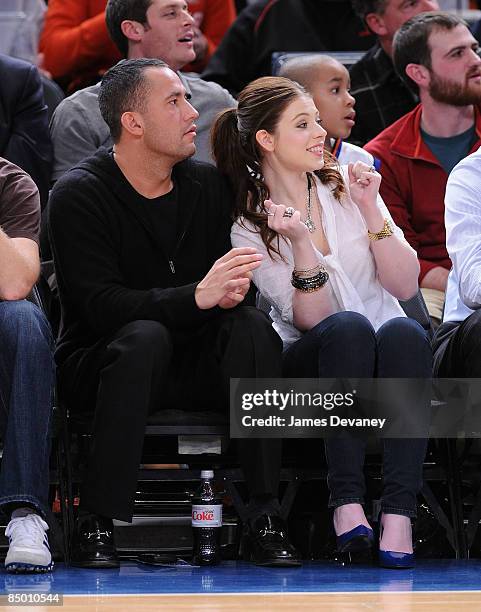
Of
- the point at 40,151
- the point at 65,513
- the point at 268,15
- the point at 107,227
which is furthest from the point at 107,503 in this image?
the point at 268,15

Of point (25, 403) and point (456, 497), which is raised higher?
point (25, 403)

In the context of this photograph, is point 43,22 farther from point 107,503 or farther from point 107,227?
point 107,503

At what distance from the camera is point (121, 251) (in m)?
2.98

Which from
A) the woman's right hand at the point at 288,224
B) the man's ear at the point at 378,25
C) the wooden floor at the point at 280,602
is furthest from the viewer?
the man's ear at the point at 378,25

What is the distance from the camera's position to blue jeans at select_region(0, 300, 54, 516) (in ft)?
8.54

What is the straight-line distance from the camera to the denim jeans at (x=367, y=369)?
2.68m

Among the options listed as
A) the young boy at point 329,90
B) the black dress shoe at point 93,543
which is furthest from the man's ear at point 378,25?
→ the black dress shoe at point 93,543

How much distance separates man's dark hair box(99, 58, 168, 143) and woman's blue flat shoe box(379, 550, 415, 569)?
4.18ft

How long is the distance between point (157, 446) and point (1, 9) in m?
2.43

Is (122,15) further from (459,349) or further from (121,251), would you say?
(459,349)

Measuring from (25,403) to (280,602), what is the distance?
782 millimetres

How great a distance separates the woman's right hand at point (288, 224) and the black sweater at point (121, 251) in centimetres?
23

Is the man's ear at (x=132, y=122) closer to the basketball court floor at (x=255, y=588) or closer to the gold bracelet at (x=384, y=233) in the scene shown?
the gold bracelet at (x=384, y=233)

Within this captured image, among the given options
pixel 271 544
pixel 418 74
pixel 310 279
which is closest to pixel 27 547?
pixel 271 544
